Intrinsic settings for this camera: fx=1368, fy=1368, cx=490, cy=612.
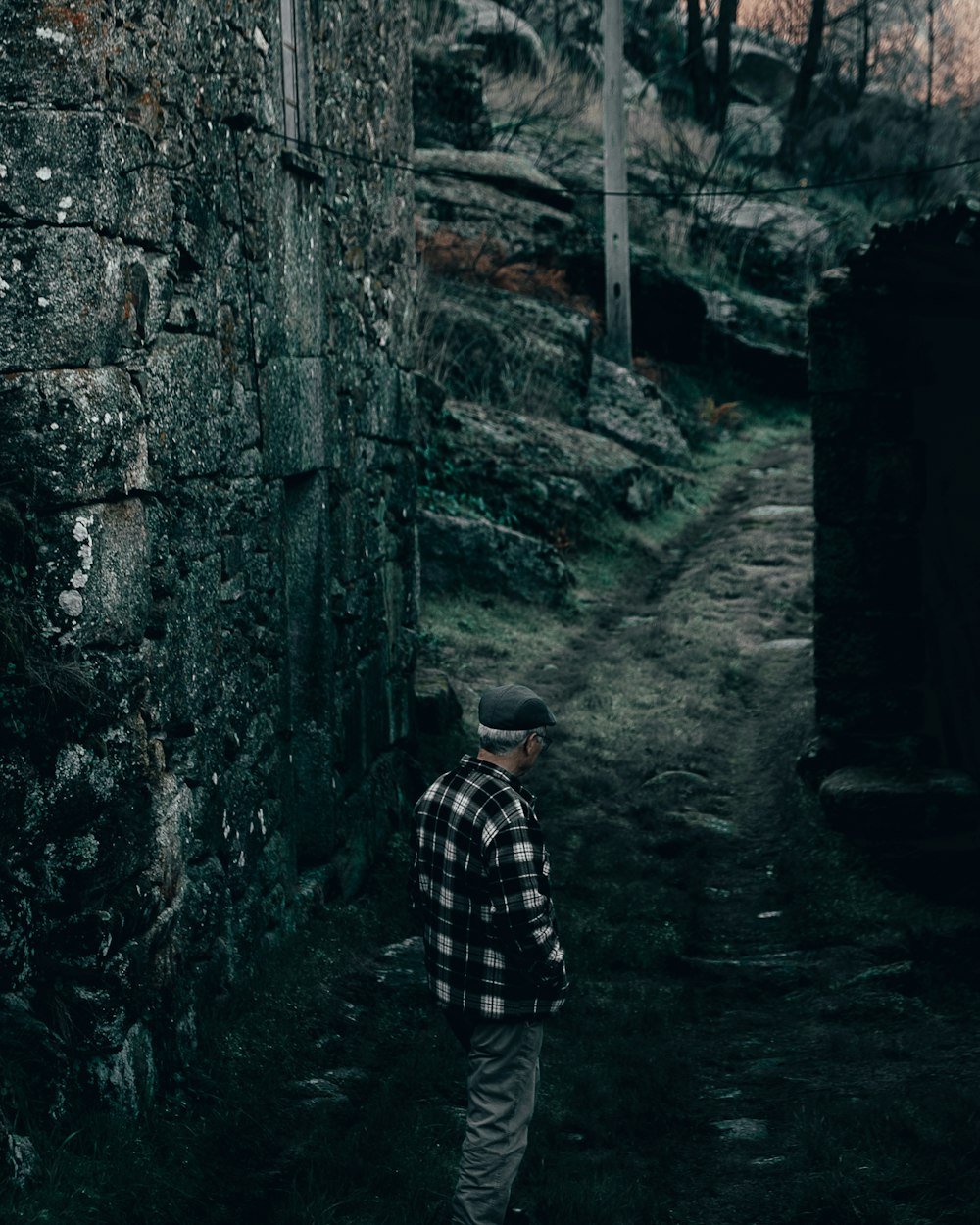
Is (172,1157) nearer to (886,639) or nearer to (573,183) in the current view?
(886,639)

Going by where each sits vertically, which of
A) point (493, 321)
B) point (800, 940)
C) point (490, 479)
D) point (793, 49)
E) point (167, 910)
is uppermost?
point (793, 49)

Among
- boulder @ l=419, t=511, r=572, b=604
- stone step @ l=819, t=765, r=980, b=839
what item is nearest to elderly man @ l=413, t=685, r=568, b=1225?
stone step @ l=819, t=765, r=980, b=839

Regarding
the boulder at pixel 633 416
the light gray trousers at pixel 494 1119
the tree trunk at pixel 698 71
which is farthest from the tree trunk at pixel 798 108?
the light gray trousers at pixel 494 1119

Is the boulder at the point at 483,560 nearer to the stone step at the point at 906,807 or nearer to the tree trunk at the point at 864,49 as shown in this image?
the stone step at the point at 906,807

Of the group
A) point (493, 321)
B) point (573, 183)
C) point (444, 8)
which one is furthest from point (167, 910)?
point (444, 8)

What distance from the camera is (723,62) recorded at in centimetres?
2467

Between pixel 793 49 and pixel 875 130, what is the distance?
12.3 ft

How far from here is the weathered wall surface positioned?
384 centimetres

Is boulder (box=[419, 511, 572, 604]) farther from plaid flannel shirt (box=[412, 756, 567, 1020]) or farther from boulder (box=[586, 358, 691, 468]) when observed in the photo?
plaid flannel shirt (box=[412, 756, 567, 1020])

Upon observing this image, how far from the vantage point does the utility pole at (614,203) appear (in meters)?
16.6

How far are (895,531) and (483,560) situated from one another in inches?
178

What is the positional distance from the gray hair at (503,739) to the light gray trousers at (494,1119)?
725 mm

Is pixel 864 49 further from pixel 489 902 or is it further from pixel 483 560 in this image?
pixel 489 902

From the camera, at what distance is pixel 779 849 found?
25.2 feet
